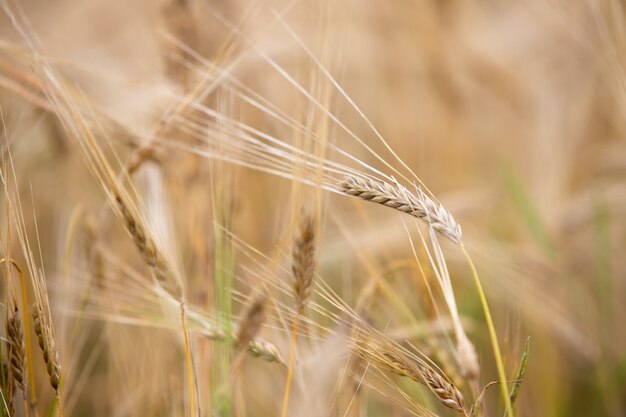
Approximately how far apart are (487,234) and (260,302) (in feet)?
2.40

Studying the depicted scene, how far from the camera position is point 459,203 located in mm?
887

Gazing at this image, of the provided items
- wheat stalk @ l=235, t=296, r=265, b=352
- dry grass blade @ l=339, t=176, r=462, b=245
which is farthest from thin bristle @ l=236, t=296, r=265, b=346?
dry grass blade @ l=339, t=176, r=462, b=245

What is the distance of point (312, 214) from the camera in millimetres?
403

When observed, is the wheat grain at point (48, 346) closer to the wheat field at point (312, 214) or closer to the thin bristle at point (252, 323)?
the wheat field at point (312, 214)

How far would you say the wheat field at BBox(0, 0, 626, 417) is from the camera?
0.44 metres

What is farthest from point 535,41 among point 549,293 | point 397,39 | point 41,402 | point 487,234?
point 41,402

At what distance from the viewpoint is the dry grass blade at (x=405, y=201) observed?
392mm

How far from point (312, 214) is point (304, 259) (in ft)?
0.12

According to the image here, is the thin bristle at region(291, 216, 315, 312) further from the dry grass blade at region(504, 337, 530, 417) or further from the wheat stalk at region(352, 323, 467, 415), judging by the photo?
the dry grass blade at region(504, 337, 530, 417)

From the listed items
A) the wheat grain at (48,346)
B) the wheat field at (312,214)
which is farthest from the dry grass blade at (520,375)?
the wheat grain at (48,346)

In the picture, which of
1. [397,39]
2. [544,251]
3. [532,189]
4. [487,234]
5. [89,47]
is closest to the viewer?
[544,251]

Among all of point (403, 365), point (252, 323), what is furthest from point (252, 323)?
point (403, 365)

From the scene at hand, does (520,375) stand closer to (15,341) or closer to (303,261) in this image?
(303,261)

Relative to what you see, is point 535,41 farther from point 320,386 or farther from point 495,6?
point 320,386
